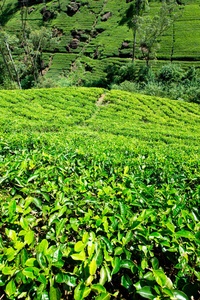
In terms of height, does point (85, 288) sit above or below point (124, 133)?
above

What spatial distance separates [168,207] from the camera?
182 cm

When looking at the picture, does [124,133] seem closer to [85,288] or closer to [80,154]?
[80,154]

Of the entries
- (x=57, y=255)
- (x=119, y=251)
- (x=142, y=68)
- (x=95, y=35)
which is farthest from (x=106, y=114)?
(x=95, y=35)

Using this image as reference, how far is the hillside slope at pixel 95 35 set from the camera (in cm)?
4544

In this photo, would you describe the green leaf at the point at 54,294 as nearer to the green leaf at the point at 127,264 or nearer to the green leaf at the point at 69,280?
the green leaf at the point at 69,280

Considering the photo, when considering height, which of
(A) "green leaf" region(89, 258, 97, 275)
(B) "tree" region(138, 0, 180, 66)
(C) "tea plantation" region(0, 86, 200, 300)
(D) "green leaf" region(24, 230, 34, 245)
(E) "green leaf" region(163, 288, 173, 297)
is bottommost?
Result: (C) "tea plantation" region(0, 86, 200, 300)

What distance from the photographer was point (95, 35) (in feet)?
208

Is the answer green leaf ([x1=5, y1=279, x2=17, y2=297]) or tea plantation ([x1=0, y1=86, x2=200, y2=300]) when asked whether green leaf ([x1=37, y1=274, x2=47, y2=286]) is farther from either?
green leaf ([x1=5, y1=279, x2=17, y2=297])

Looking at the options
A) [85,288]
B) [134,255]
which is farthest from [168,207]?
[85,288]

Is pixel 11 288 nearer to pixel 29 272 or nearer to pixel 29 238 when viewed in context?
pixel 29 272

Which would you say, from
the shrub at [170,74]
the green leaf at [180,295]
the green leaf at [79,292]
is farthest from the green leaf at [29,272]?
the shrub at [170,74]

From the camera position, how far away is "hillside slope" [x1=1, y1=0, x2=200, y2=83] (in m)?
45.4

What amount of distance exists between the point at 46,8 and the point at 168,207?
10517cm

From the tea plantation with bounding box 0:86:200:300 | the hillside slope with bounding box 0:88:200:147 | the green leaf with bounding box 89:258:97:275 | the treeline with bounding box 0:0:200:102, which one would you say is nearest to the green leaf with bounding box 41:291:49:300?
the tea plantation with bounding box 0:86:200:300
